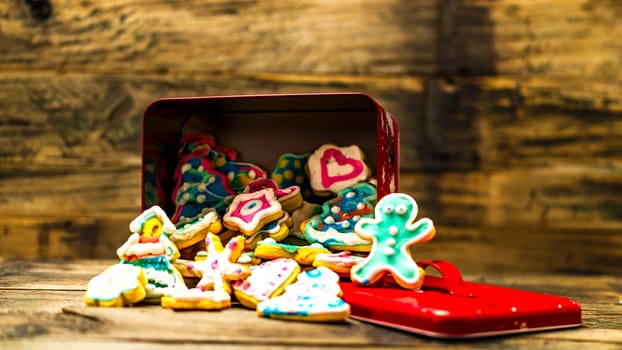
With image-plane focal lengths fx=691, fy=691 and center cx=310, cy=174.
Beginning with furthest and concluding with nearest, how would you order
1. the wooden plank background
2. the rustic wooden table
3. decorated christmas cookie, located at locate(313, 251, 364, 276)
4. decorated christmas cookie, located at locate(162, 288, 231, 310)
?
the wooden plank background, decorated christmas cookie, located at locate(313, 251, 364, 276), decorated christmas cookie, located at locate(162, 288, 231, 310), the rustic wooden table

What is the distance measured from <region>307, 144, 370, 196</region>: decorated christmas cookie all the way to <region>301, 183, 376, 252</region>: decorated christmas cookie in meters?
0.03

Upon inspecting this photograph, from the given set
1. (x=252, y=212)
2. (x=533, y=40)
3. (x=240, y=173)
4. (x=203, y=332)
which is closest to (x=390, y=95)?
(x=533, y=40)

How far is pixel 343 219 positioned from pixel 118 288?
0.33 m

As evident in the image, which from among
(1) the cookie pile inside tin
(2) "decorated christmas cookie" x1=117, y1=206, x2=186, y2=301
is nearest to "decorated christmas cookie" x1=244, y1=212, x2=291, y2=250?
(1) the cookie pile inside tin

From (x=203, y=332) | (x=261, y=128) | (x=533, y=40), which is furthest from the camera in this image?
(x=533, y=40)

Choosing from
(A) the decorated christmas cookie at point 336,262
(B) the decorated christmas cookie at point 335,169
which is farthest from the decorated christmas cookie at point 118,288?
(B) the decorated christmas cookie at point 335,169

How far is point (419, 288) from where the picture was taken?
2.73ft

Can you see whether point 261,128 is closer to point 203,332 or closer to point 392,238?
point 392,238

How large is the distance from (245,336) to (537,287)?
71 centimetres

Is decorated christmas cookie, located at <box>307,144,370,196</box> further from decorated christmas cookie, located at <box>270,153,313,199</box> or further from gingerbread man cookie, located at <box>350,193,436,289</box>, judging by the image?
gingerbread man cookie, located at <box>350,193,436,289</box>

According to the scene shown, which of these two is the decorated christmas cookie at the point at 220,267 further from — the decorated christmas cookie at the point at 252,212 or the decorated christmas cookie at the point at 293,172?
the decorated christmas cookie at the point at 293,172

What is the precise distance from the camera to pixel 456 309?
27.3 inches

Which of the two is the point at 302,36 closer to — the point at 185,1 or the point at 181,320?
the point at 185,1

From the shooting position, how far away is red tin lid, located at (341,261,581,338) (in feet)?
2.22
